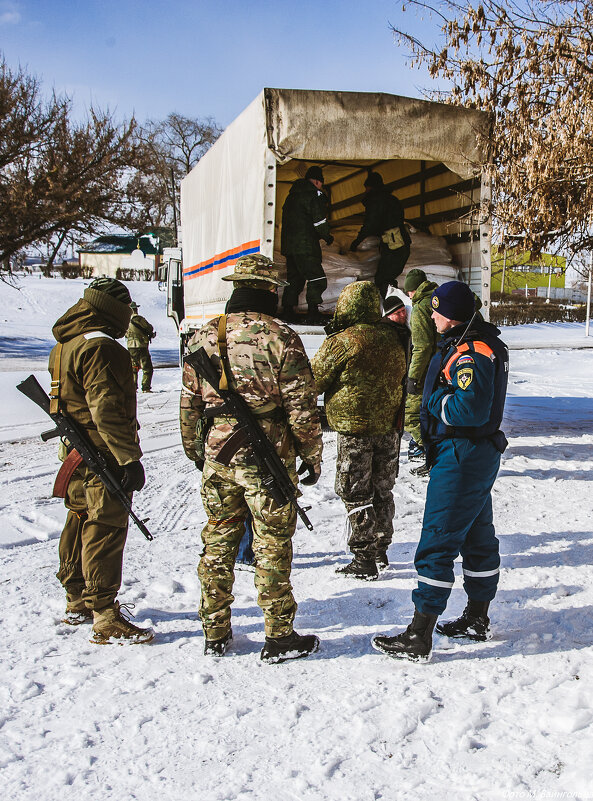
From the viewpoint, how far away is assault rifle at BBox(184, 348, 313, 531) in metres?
2.91

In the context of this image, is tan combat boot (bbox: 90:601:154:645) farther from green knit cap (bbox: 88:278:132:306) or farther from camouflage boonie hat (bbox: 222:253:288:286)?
camouflage boonie hat (bbox: 222:253:288:286)

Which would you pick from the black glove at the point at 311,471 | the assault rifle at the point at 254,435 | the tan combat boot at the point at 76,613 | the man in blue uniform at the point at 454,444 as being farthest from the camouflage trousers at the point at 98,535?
the man in blue uniform at the point at 454,444

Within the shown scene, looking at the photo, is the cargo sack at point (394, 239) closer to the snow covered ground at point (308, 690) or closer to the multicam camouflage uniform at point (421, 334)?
the multicam camouflage uniform at point (421, 334)

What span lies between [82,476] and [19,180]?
17.0 meters

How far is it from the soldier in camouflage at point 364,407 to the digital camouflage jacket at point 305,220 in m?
3.07

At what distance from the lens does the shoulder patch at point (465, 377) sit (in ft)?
9.38

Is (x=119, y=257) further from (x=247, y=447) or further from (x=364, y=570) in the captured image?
(x=247, y=447)

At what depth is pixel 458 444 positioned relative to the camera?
2953mm

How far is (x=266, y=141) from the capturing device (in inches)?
232

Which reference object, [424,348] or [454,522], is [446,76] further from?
[454,522]

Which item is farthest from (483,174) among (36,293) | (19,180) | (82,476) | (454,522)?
(36,293)

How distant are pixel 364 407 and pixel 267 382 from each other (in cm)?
117

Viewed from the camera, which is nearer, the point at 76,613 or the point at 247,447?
the point at 247,447

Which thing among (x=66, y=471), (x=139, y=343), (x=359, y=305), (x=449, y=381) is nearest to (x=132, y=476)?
(x=66, y=471)
